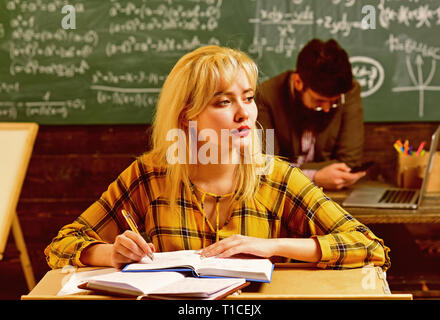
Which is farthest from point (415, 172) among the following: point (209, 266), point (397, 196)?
A: point (209, 266)

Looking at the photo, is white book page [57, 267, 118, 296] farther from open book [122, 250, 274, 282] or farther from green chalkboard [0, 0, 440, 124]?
green chalkboard [0, 0, 440, 124]

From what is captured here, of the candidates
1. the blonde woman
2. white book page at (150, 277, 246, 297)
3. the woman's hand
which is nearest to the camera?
white book page at (150, 277, 246, 297)

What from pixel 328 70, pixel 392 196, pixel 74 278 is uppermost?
pixel 328 70

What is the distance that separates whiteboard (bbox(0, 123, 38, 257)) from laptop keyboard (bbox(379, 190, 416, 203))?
5.11 ft

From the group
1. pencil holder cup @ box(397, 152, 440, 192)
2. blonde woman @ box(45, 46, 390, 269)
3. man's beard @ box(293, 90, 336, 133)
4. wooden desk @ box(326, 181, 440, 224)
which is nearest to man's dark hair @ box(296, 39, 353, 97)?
→ man's beard @ box(293, 90, 336, 133)

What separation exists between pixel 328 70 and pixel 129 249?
1532 mm

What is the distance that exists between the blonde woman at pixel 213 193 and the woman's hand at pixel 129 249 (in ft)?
0.23

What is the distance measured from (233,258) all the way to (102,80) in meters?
2.24

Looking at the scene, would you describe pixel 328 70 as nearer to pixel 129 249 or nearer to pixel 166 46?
pixel 166 46

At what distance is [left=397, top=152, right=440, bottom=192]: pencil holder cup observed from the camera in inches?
98.0

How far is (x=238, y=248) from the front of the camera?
133 cm

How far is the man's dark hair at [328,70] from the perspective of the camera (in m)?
2.54

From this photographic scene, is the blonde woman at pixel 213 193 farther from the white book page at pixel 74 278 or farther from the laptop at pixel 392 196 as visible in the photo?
the laptop at pixel 392 196
